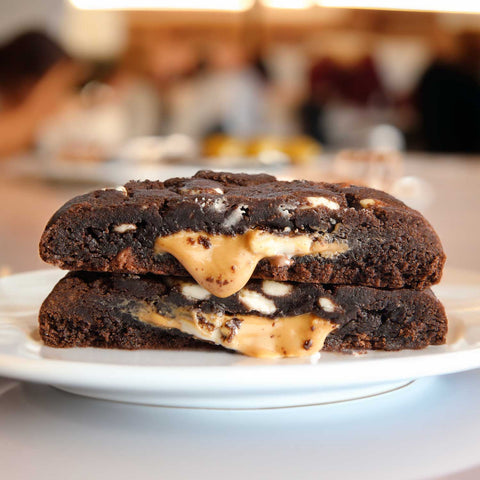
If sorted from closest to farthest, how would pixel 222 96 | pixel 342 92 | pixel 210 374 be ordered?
pixel 210 374, pixel 342 92, pixel 222 96

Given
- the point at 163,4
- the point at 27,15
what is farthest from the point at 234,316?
the point at 27,15

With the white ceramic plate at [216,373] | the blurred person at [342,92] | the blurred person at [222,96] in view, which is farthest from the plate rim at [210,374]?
the blurred person at [222,96]

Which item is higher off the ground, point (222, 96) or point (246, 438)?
point (222, 96)

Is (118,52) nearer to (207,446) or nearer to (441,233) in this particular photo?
(441,233)

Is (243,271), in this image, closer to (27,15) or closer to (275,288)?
(275,288)

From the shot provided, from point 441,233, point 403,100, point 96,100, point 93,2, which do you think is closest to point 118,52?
point 93,2

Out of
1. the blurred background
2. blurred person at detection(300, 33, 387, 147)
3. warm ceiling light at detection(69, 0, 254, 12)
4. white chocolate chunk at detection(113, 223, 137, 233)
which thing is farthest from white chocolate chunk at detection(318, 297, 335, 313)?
blurred person at detection(300, 33, 387, 147)

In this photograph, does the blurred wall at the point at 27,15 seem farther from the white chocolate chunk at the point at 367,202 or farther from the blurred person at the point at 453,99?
the white chocolate chunk at the point at 367,202

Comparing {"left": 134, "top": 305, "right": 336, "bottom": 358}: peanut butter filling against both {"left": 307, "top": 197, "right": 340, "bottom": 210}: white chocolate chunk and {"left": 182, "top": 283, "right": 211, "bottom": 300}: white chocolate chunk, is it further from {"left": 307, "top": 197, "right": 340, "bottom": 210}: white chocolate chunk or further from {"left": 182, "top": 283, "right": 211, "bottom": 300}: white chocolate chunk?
{"left": 307, "top": 197, "right": 340, "bottom": 210}: white chocolate chunk
